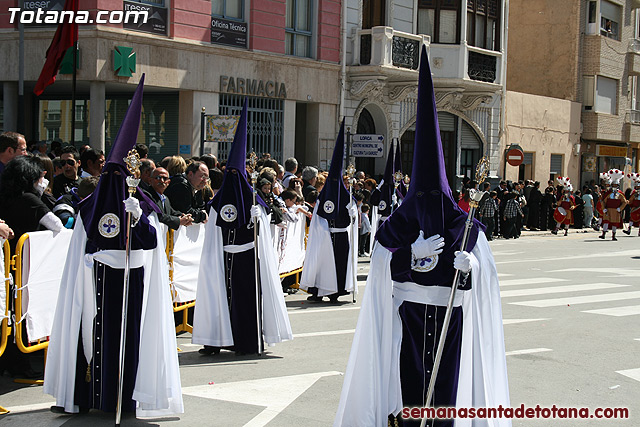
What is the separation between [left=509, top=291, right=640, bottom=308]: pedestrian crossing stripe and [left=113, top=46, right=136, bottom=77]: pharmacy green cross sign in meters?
10.9

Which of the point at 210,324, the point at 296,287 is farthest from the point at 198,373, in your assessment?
the point at 296,287

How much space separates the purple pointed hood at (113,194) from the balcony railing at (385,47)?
64.5 feet

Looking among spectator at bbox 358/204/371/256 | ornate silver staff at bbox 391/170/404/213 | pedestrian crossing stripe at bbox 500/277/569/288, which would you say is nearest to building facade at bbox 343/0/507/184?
spectator at bbox 358/204/371/256

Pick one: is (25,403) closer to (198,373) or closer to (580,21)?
(198,373)

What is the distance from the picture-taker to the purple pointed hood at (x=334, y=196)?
478 inches

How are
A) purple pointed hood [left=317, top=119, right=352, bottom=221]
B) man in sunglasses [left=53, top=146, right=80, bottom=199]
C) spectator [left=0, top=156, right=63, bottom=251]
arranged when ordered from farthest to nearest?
1. purple pointed hood [left=317, top=119, right=352, bottom=221]
2. man in sunglasses [left=53, top=146, right=80, bottom=199]
3. spectator [left=0, top=156, right=63, bottom=251]

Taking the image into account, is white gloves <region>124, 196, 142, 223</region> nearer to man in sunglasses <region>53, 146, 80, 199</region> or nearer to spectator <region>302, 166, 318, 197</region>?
man in sunglasses <region>53, 146, 80, 199</region>

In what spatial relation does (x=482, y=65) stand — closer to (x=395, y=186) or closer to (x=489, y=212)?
(x=489, y=212)

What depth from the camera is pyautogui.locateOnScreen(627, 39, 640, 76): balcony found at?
42.8 meters

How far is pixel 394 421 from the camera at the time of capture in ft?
18.0

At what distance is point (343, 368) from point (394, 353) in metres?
2.76

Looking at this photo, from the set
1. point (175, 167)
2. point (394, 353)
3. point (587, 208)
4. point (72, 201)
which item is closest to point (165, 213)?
point (72, 201)

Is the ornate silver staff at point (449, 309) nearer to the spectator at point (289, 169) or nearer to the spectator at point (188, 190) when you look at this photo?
the spectator at point (188, 190)

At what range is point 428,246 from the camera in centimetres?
521
